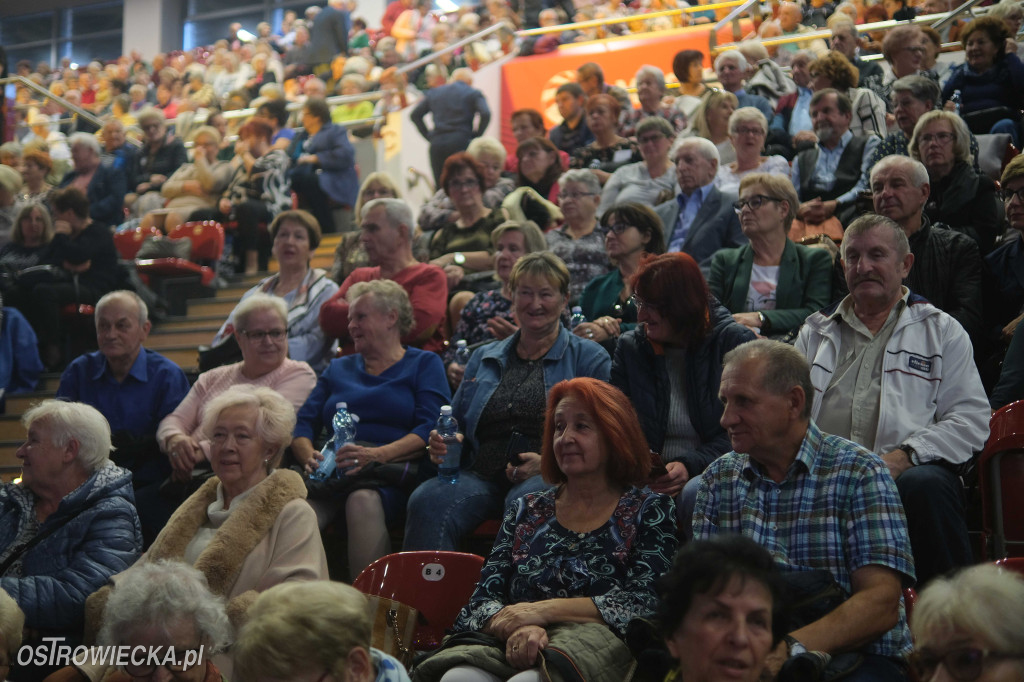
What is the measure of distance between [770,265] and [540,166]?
2665mm

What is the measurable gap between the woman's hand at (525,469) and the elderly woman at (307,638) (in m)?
1.29

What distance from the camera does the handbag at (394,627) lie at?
8.81 ft

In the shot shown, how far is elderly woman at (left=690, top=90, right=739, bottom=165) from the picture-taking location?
6398 mm

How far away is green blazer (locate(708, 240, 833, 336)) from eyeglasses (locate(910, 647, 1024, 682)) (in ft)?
6.96

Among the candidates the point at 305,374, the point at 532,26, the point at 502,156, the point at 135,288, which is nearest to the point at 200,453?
the point at 305,374

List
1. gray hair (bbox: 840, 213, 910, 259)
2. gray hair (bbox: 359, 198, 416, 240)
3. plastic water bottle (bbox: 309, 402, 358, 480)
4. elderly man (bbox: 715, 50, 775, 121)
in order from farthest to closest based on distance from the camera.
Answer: elderly man (bbox: 715, 50, 775, 121), gray hair (bbox: 359, 198, 416, 240), plastic water bottle (bbox: 309, 402, 358, 480), gray hair (bbox: 840, 213, 910, 259)

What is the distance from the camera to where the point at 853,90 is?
6277 millimetres

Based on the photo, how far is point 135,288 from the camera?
6.62 meters

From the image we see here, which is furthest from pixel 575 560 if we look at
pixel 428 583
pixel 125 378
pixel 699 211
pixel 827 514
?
pixel 699 211

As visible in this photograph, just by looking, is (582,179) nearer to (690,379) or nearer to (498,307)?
(498,307)

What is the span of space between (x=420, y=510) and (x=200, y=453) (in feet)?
3.48

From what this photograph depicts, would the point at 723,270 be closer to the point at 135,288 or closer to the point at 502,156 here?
the point at 502,156

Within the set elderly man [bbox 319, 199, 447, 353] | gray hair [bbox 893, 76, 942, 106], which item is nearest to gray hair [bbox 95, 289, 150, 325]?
elderly man [bbox 319, 199, 447, 353]

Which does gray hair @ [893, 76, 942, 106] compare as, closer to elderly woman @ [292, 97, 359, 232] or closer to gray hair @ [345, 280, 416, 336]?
gray hair @ [345, 280, 416, 336]
